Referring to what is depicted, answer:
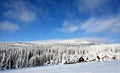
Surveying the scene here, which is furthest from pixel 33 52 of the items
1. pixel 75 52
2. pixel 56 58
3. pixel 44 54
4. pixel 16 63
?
pixel 75 52

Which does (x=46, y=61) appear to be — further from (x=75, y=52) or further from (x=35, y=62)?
(x=75, y=52)

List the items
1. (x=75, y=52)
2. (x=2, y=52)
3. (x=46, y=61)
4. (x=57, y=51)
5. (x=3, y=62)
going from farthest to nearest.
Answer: (x=75, y=52), (x=57, y=51), (x=46, y=61), (x=2, y=52), (x=3, y=62)

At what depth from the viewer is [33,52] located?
15012 cm

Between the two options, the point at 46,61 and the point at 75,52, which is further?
the point at 75,52

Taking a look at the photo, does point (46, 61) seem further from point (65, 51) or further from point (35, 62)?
point (65, 51)

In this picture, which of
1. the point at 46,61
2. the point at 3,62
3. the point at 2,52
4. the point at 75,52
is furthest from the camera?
the point at 75,52

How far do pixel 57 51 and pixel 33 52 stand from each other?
27.9 meters

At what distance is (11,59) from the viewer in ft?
406

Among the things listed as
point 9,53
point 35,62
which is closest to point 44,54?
point 35,62

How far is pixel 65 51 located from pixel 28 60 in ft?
171

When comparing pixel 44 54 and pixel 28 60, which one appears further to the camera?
pixel 44 54

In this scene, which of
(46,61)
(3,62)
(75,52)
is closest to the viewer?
(3,62)

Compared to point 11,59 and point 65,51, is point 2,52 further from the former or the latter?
point 65,51

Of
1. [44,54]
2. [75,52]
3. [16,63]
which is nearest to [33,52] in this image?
[44,54]
